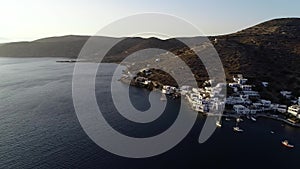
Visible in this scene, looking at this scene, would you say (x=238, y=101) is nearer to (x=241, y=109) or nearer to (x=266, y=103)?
(x=241, y=109)

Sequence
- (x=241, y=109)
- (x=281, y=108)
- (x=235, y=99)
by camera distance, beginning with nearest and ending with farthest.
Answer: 1. (x=241, y=109)
2. (x=281, y=108)
3. (x=235, y=99)

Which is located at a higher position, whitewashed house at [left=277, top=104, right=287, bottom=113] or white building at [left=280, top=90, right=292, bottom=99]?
white building at [left=280, top=90, right=292, bottom=99]

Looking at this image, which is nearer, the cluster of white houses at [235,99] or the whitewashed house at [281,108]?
the whitewashed house at [281,108]

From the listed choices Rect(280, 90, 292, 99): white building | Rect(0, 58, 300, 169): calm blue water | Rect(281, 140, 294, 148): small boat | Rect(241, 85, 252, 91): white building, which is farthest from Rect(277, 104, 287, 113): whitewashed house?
Rect(281, 140, 294, 148): small boat

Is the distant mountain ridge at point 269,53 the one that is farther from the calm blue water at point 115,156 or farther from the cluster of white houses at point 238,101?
the calm blue water at point 115,156

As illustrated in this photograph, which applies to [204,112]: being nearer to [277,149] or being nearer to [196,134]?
[196,134]

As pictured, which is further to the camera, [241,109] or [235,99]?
[235,99]

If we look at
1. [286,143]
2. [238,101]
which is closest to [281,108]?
[238,101]

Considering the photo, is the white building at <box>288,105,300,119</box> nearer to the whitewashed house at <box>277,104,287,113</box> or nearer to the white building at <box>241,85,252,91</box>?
the whitewashed house at <box>277,104,287,113</box>

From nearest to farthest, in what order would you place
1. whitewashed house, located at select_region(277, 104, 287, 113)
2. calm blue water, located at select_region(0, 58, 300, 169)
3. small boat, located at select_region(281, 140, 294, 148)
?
calm blue water, located at select_region(0, 58, 300, 169) → small boat, located at select_region(281, 140, 294, 148) → whitewashed house, located at select_region(277, 104, 287, 113)

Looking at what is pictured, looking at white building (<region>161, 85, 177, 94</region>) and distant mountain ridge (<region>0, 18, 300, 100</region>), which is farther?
distant mountain ridge (<region>0, 18, 300, 100</region>)

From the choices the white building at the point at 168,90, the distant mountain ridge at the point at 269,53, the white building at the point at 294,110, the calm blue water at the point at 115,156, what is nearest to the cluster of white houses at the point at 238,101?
the white building at the point at 294,110

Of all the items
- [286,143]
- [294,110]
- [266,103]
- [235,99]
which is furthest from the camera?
[235,99]
